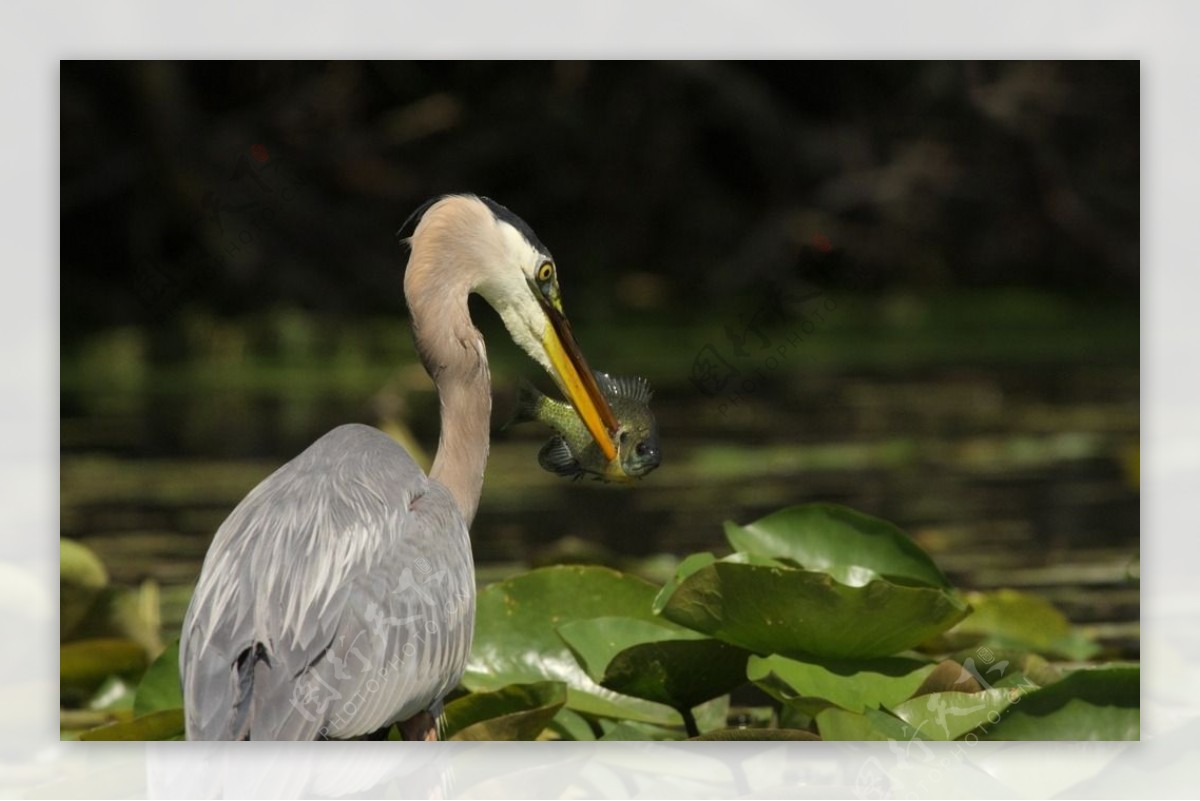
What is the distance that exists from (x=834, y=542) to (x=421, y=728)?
3.18ft

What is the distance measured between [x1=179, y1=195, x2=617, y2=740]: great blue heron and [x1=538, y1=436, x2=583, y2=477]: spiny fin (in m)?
0.13

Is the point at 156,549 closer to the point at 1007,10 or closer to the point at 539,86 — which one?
the point at 539,86

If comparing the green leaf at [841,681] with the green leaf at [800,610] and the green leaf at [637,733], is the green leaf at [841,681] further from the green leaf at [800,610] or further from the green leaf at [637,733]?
the green leaf at [637,733]

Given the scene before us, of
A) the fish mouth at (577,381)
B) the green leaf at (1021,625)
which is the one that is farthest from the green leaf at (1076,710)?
the fish mouth at (577,381)

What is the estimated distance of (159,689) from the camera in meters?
3.92

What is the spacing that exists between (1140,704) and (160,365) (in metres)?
2.33

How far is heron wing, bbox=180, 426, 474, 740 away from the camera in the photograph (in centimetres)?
342

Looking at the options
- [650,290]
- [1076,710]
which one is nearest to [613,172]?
[650,290]

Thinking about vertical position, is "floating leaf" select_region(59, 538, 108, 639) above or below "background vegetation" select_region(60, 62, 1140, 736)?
below

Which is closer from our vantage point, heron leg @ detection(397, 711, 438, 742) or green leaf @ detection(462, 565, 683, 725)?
heron leg @ detection(397, 711, 438, 742)

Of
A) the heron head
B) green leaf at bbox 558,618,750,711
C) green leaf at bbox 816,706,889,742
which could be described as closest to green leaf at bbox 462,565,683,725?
green leaf at bbox 558,618,750,711

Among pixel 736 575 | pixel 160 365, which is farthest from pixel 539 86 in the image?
pixel 736 575

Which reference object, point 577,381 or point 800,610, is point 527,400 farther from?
point 800,610

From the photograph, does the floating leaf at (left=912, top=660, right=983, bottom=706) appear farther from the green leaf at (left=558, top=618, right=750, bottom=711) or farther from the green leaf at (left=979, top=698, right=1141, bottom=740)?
the green leaf at (left=558, top=618, right=750, bottom=711)
